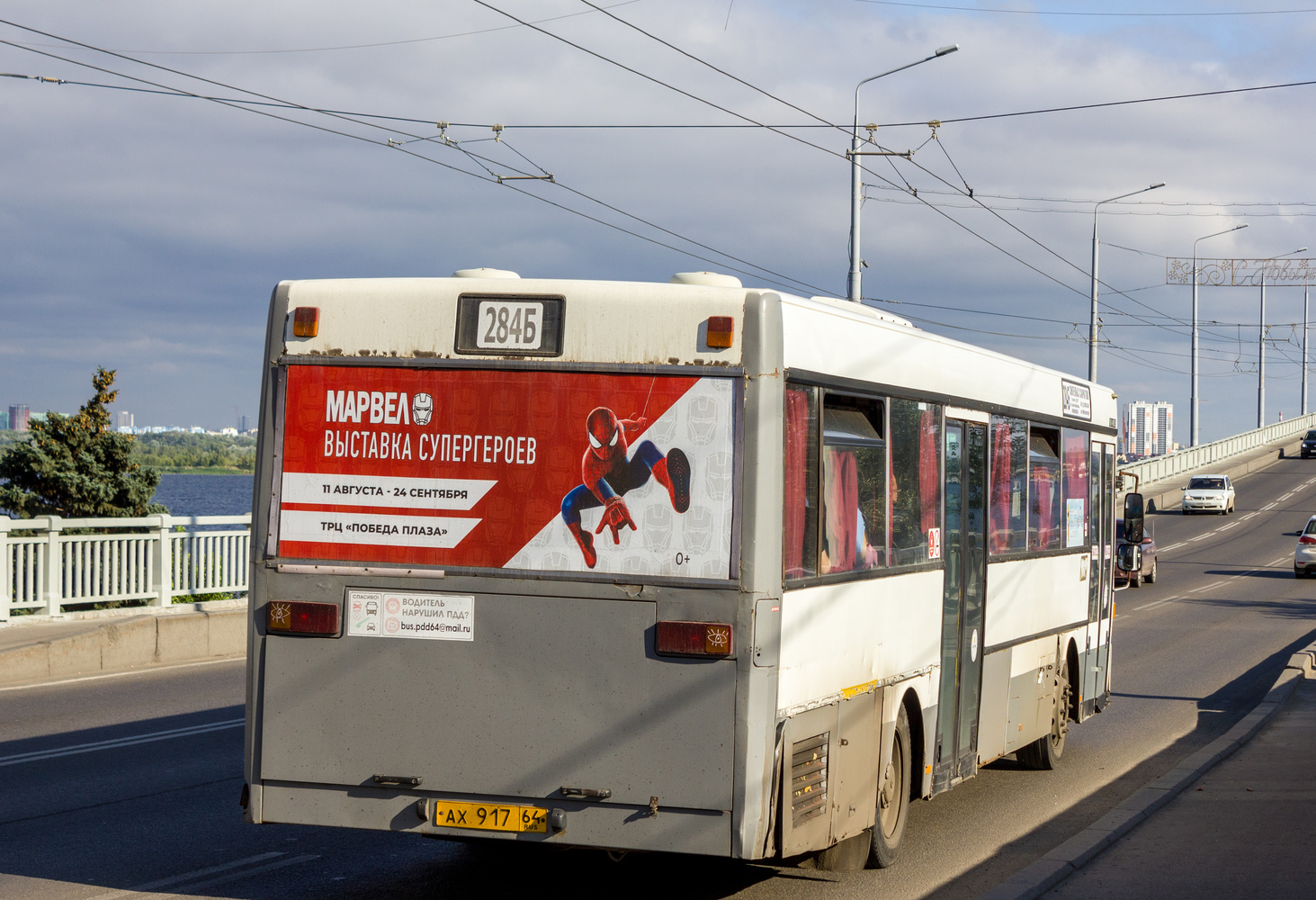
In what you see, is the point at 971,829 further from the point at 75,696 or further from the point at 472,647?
the point at 75,696

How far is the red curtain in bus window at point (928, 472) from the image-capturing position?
7.85 m

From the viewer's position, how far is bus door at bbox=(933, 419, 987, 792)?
27.3ft

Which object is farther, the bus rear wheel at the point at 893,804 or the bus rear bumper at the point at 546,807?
the bus rear wheel at the point at 893,804

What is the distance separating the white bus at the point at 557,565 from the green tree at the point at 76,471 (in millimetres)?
21318

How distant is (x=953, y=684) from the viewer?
8492 mm

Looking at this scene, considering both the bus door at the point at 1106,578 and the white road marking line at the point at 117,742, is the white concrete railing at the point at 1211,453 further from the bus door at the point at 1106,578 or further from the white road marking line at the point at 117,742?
the white road marking line at the point at 117,742

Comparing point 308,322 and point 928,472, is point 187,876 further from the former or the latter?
point 928,472

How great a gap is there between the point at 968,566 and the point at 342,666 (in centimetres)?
417

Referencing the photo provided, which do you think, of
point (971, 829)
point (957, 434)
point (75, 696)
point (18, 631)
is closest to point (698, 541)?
point (957, 434)

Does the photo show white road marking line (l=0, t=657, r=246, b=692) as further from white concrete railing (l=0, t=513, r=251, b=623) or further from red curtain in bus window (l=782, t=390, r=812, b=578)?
red curtain in bus window (l=782, t=390, r=812, b=578)

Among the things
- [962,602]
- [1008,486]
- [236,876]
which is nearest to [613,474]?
[236,876]

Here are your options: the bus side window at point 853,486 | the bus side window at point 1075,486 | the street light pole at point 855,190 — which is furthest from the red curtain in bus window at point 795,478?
the street light pole at point 855,190

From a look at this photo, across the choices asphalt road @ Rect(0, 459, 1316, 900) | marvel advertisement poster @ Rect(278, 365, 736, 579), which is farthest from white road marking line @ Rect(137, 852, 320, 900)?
marvel advertisement poster @ Rect(278, 365, 736, 579)

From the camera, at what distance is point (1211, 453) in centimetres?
8038
